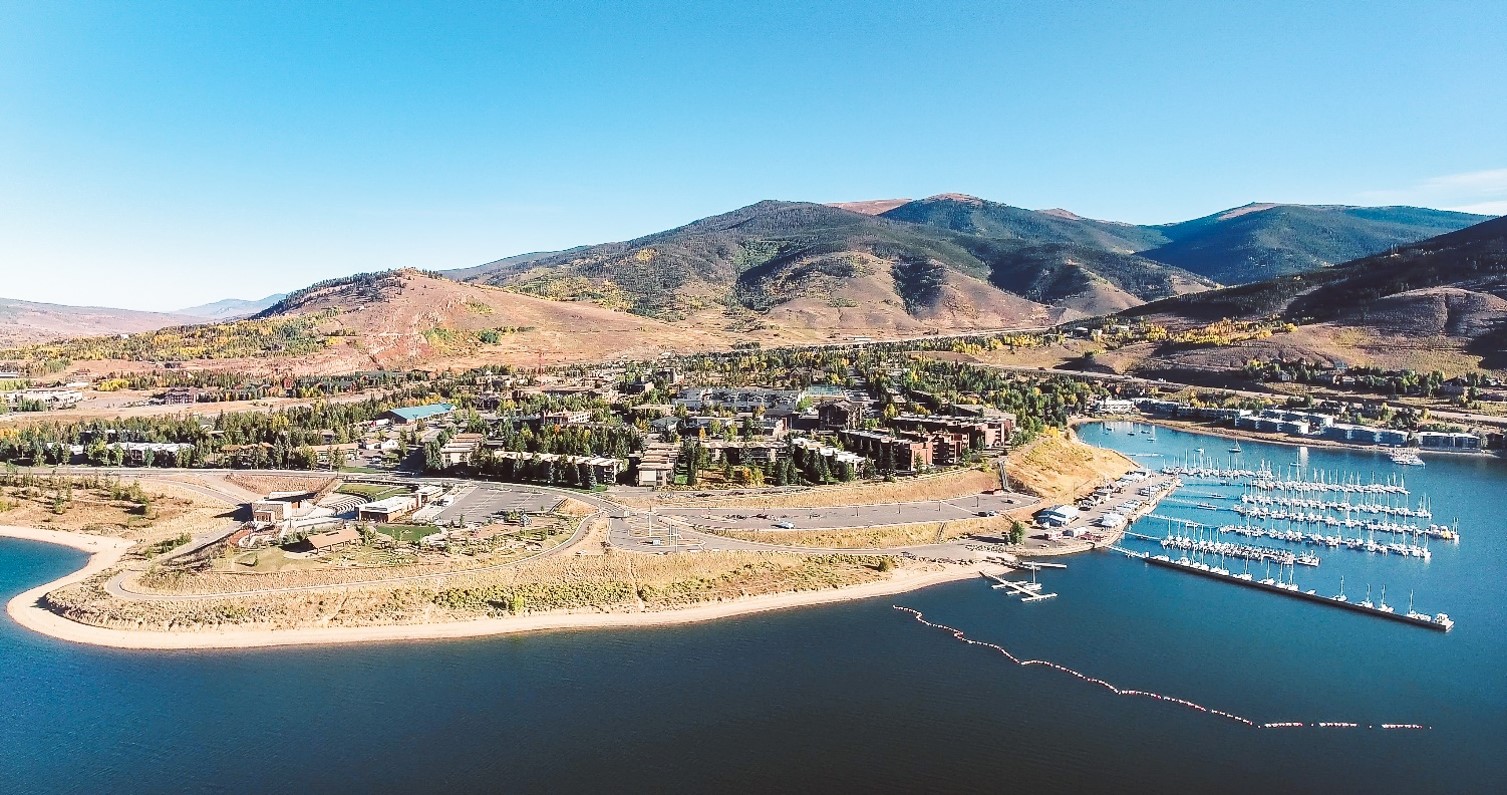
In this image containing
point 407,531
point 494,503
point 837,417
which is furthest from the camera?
point 837,417

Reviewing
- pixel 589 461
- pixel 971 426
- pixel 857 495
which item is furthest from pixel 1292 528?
pixel 589 461

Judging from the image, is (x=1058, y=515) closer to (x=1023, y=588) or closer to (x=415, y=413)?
(x=1023, y=588)

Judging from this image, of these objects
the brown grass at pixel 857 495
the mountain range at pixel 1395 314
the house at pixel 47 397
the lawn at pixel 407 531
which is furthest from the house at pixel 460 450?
the mountain range at pixel 1395 314

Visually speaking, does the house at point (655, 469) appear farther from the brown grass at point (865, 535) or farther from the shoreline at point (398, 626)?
the shoreline at point (398, 626)

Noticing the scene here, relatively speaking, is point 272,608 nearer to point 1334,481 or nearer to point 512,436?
point 512,436

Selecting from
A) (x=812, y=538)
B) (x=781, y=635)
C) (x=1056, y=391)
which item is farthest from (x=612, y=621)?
(x=1056, y=391)
